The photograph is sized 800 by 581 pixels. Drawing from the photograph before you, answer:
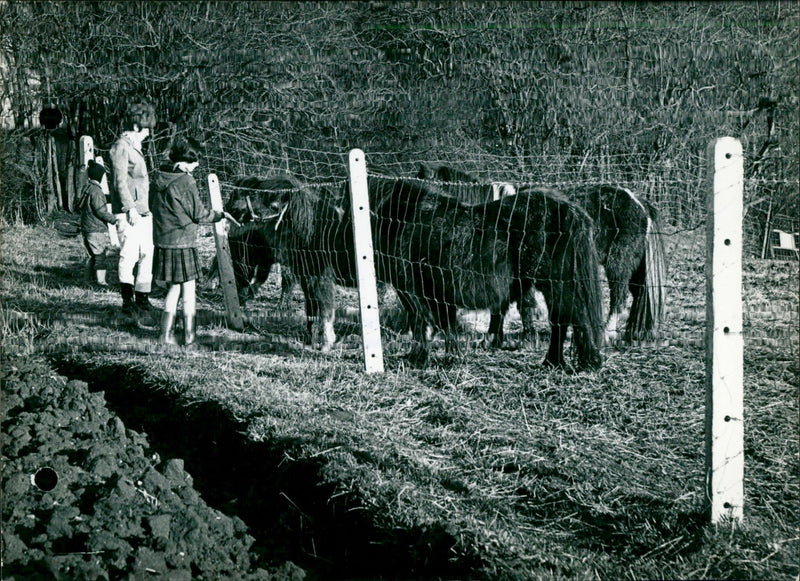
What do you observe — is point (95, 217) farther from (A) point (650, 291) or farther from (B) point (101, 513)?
(B) point (101, 513)

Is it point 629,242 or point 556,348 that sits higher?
point 629,242

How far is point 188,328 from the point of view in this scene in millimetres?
7293

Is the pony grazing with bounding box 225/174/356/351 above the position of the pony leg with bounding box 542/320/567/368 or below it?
above

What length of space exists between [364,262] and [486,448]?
2161mm

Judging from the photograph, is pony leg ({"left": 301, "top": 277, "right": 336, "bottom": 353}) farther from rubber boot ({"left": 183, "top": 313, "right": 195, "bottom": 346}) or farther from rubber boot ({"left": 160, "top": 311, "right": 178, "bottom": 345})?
rubber boot ({"left": 160, "top": 311, "right": 178, "bottom": 345})

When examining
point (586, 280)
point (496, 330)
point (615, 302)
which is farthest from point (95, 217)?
point (586, 280)

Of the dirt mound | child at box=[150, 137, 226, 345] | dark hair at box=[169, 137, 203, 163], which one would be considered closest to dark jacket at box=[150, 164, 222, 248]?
child at box=[150, 137, 226, 345]

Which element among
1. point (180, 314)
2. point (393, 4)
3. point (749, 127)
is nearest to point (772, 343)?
point (180, 314)

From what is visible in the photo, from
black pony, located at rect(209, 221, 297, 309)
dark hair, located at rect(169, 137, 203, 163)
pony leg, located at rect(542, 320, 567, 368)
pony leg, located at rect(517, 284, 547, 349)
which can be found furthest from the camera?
black pony, located at rect(209, 221, 297, 309)

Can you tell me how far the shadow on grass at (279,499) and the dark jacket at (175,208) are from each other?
132 cm

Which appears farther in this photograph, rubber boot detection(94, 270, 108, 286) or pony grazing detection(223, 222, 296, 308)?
rubber boot detection(94, 270, 108, 286)

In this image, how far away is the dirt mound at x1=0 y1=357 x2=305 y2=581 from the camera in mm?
3217

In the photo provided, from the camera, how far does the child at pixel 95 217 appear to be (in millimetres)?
8852

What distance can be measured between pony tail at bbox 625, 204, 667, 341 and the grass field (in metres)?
0.21
